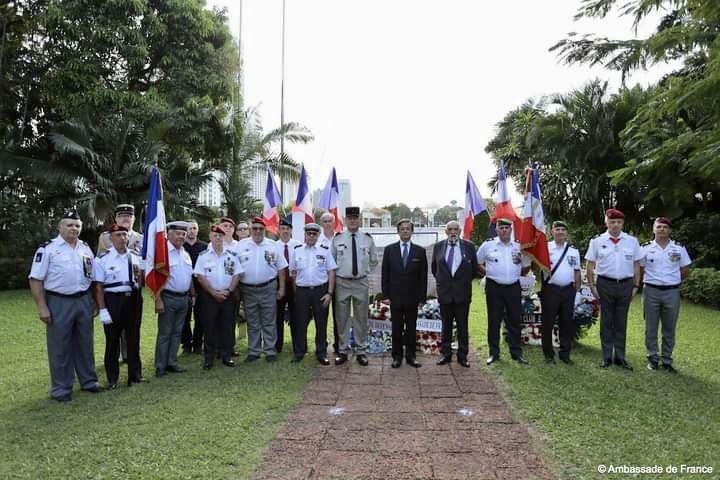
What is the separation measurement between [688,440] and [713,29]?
183 inches

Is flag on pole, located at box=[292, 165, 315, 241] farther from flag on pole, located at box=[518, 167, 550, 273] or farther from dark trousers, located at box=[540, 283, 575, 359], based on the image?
dark trousers, located at box=[540, 283, 575, 359]

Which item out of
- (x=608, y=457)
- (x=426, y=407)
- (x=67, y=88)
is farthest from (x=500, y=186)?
(x=67, y=88)

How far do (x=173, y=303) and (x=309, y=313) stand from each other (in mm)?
A: 1554

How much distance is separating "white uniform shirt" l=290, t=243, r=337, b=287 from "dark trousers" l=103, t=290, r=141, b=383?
1.75 m

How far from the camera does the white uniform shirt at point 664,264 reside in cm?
588

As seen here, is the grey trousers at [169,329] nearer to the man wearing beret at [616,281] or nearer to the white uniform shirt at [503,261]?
the white uniform shirt at [503,261]

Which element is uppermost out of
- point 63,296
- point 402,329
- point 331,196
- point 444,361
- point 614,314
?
point 331,196

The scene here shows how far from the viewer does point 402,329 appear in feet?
20.7

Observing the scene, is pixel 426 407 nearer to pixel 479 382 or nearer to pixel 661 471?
Answer: pixel 479 382

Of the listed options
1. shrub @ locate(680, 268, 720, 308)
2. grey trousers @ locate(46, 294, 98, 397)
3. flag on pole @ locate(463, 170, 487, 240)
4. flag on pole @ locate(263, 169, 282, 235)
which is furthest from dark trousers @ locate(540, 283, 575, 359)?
shrub @ locate(680, 268, 720, 308)

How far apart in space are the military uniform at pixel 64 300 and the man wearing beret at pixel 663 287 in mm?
5795

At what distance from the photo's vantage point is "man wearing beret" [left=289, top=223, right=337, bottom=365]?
6289 mm

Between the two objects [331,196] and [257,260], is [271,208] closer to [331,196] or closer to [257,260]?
[331,196]

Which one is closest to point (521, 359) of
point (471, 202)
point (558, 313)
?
point (558, 313)
